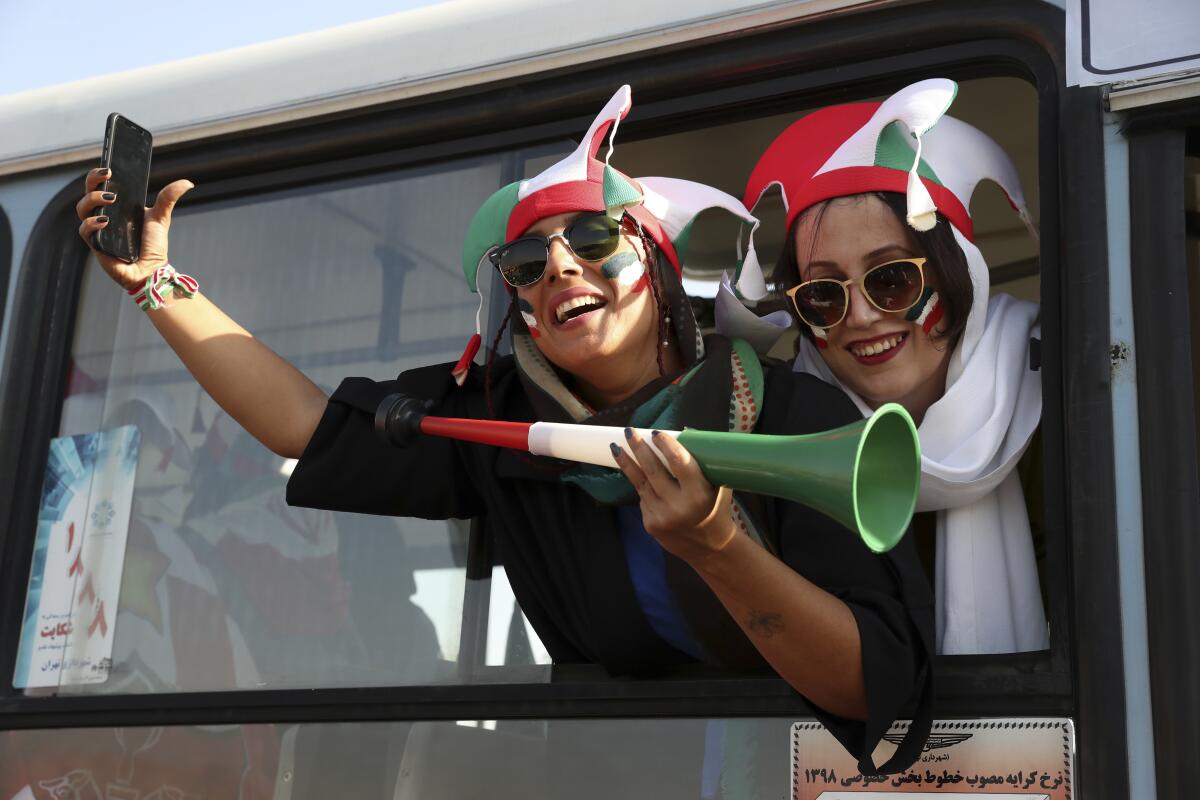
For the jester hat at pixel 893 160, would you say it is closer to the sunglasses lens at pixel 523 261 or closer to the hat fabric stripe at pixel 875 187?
the hat fabric stripe at pixel 875 187

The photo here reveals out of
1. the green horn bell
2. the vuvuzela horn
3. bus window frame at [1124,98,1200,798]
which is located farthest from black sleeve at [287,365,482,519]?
bus window frame at [1124,98,1200,798]

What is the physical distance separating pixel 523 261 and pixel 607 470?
1.15 ft

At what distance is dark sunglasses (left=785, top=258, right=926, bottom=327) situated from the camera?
197 cm

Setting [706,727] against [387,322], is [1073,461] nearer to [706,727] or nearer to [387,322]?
[706,727]

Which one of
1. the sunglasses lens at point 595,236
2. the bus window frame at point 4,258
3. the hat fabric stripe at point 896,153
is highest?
the bus window frame at point 4,258

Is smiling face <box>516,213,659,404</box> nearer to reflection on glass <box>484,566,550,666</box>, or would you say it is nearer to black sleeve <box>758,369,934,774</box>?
black sleeve <box>758,369,934,774</box>

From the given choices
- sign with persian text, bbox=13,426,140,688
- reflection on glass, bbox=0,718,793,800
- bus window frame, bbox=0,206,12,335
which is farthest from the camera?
bus window frame, bbox=0,206,12,335

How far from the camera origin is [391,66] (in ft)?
7.70

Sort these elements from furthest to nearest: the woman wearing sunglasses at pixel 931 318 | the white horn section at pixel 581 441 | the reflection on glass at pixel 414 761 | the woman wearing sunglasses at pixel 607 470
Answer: the woman wearing sunglasses at pixel 931 318 < the reflection on glass at pixel 414 761 < the woman wearing sunglasses at pixel 607 470 < the white horn section at pixel 581 441

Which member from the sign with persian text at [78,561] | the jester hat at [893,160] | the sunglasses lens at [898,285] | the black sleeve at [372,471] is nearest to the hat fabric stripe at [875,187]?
the jester hat at [893,160]

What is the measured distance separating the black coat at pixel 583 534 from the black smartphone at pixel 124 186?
0.39m

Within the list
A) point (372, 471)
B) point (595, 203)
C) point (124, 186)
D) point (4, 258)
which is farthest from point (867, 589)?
point (4, 258)

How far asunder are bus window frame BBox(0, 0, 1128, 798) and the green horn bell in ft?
1.13

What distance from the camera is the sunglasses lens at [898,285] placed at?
6.47ft
